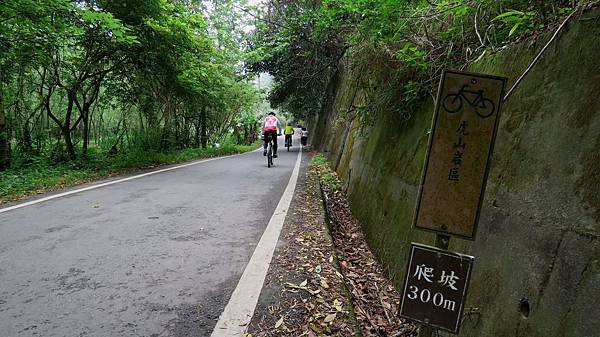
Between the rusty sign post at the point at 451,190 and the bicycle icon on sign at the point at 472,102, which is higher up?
the bicycle icon on sign at the point at 472,102

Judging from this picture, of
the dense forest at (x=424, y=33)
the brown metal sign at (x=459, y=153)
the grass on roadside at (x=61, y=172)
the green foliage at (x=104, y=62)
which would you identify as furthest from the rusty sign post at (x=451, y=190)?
the green foliage at (x=104, y=62)

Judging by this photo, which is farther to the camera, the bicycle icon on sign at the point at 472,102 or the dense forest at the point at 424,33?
the dense forest at the point at 424,33

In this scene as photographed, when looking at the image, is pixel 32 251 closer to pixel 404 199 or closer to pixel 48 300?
pixel 48 300

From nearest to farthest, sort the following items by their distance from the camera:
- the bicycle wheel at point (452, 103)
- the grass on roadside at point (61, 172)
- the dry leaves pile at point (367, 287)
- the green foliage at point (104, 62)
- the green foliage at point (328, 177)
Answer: the bicycle wheel at point (452, 103)
the dry leaves pile at point (367, 287)
the grass on roadside at point (61, 172)
the green foliage at point (104, 62)
the green foliage at point (328, 177)

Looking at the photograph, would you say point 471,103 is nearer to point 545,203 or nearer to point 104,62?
point 545,203

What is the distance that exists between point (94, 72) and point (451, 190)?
44.0 ft

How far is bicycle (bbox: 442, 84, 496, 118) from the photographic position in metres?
Answer: 1.80

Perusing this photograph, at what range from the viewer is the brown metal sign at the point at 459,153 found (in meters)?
1.80

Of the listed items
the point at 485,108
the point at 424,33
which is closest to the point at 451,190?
the point at 485,108

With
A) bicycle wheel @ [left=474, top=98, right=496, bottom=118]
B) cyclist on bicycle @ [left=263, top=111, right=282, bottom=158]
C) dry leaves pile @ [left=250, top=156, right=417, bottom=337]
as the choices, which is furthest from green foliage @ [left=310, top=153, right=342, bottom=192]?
bicycle wheel @ [left=474, top=98, right=496, bottom=118]

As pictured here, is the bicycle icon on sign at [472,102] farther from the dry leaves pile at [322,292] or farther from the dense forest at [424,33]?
the dry leaves pile at [322,292]

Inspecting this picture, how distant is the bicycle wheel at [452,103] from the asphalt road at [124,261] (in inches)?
84.9

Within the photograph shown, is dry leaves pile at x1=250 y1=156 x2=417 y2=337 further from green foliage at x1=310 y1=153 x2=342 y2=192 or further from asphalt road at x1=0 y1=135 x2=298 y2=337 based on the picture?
green foliage at x1=310 y1=153 x2=342 y2=192

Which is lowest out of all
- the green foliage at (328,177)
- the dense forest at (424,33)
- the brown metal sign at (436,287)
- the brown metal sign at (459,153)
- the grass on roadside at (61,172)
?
the grass on roadside at (61,172)
